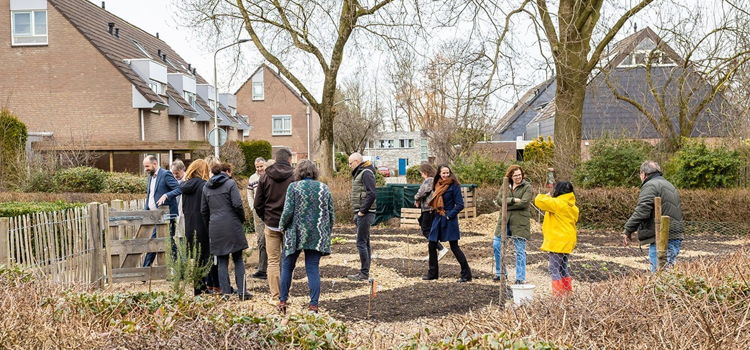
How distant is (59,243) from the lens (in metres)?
7.92

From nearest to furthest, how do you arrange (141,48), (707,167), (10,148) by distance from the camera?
(707,167), (10,148), (141,48)

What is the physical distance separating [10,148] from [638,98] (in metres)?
28.5

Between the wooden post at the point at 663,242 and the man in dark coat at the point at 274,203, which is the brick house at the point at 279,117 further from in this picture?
the wooden post at the point at 663,242

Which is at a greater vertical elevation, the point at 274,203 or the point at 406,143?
the point at 406,143

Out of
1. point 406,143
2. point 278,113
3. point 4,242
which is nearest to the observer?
point 4,242

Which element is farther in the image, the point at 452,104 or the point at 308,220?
the point at 452,104

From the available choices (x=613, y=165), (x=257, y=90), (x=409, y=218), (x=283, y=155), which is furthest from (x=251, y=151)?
(x=283, y=155)

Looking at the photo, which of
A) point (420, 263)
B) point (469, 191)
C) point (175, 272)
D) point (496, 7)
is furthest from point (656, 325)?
point (469, 191)

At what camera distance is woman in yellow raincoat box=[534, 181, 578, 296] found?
7.89 metres

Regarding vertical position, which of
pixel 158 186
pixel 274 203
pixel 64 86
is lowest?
pixel 274 203

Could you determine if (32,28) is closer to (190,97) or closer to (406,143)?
(190,97)

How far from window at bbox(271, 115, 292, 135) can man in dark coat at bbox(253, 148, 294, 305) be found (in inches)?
1966

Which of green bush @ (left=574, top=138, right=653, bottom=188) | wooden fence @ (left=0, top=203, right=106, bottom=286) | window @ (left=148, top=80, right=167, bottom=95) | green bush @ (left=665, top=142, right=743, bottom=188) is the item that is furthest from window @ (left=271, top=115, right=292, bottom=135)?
wooden fence @ (left=0, top=203, right=106, bottom=286)

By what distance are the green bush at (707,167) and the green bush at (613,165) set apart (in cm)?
103
